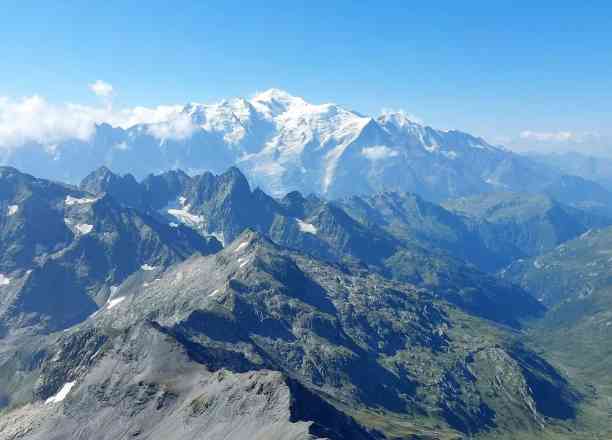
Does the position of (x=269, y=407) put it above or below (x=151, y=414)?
above

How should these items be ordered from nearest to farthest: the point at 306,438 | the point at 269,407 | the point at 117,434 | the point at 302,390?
the point at 306,438 → the point at 269,407 → the point at 302,390 → the point at 117,434

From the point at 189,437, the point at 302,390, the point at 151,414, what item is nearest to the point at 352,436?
the point at 302,390

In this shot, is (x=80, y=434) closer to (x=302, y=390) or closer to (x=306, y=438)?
(x=302, y=390)

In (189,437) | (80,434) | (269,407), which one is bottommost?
(80,434)

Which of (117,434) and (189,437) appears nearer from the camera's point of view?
(189,437)


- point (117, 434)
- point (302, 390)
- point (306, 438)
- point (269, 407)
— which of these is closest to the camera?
point (306, 438)

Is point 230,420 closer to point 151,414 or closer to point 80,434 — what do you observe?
point 151,414

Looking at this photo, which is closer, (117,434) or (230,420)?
(230,420)

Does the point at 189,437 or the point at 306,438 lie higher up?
the point at 306,438

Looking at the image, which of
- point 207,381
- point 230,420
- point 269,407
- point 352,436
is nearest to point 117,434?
point 207,381
